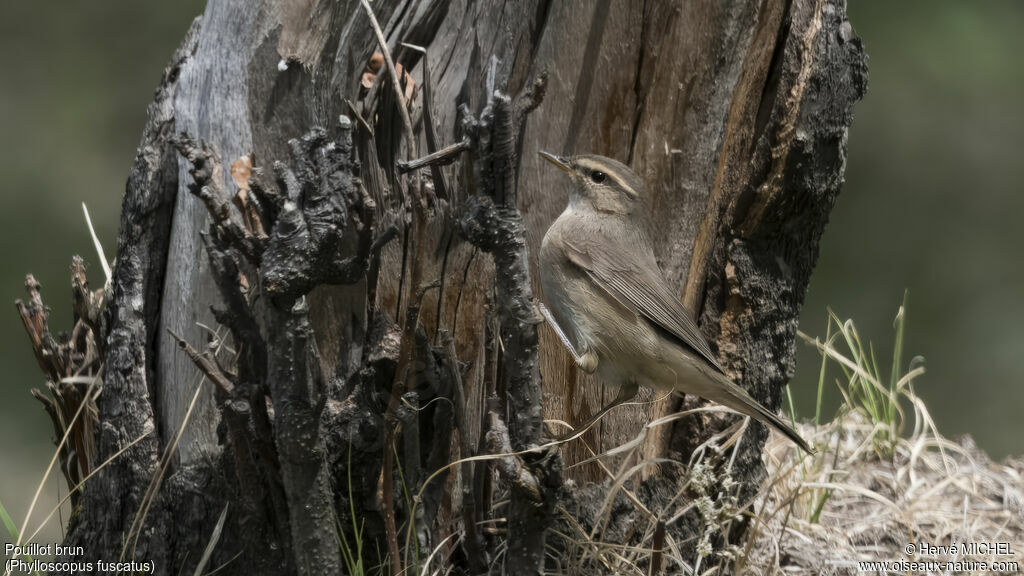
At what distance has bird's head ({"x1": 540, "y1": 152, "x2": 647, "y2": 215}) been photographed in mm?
2807

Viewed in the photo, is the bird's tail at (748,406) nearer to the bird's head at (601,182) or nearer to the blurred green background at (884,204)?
the bird's head at (601,182)

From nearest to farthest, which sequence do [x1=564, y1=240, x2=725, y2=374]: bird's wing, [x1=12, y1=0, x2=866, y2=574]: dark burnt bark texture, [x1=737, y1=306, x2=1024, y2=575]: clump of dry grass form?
1. [x1=12, y1=0, x2=866, y2=574]: dark burnt bark texture
2. [x1=564, y1=240, x2=725, y2=374]: bird's wing
3. [x1=737, y1=306, x2=1024, y2=575]: clump of dry grass

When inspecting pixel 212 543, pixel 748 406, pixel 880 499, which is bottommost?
pixel 212 543

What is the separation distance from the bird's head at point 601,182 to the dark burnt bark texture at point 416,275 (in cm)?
11

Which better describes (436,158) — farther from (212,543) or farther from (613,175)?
(212,543)

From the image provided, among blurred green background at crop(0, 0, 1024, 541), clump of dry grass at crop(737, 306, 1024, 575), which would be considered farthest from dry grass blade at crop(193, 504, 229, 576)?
blurred green background at crop(0, 0, 1024, 541)

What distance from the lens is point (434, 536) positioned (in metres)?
2.90

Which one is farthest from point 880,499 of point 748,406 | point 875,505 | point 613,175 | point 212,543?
point 212,543

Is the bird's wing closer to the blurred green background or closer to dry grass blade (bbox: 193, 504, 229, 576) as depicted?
dry grass blade (bbox: 193, 504, 229, 576)

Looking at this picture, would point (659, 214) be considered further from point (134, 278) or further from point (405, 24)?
point (134, 278)

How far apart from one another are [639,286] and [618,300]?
0.28ft

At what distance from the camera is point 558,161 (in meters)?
2.81

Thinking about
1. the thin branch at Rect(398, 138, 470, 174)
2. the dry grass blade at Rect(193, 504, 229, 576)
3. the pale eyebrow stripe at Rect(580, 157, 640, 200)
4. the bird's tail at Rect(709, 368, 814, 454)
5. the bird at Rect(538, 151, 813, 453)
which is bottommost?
the dry grass blade at Rect(193, 504, 229, 576)

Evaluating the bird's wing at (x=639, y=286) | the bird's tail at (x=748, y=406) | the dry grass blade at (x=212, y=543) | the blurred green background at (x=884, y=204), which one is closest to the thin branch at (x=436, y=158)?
the bird's wing at (x=639, y=286)
